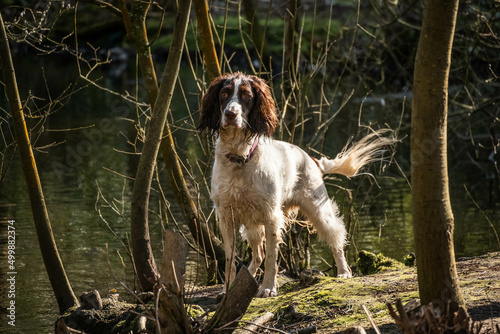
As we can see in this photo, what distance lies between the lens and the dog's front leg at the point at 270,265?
5.81 metres

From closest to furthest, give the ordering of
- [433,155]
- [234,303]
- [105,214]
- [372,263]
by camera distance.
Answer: [433,155], [234,303], [372,263], [105,214]

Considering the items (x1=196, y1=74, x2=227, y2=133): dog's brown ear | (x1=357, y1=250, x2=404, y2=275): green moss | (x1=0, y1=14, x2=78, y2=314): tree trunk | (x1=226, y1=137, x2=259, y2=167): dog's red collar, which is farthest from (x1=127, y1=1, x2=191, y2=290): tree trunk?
(x1=357, y1=250, x2=404, y2=275): green moss

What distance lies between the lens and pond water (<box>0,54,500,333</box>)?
315 inches

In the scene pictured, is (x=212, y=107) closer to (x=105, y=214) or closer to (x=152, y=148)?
(x=152, y=148)

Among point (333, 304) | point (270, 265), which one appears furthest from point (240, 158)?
point (333, 304)

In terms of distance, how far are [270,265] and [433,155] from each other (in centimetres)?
253

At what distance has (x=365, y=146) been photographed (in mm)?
7543

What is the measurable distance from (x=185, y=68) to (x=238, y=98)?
1209 inches

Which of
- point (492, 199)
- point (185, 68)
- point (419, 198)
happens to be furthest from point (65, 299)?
point (185, 68)

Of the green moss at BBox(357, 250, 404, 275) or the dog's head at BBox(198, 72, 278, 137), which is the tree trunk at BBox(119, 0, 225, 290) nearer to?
the dog's head at BBox(198, 72, 278, 137)

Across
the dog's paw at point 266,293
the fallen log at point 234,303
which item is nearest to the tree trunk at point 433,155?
the fallen log at point 234,303

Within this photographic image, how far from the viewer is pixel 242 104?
5.57m

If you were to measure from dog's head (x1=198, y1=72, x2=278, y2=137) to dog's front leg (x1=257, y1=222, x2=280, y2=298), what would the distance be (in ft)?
2.60

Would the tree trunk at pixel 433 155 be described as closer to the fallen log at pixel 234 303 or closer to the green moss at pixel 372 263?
the fallen log at pixel 234 303
